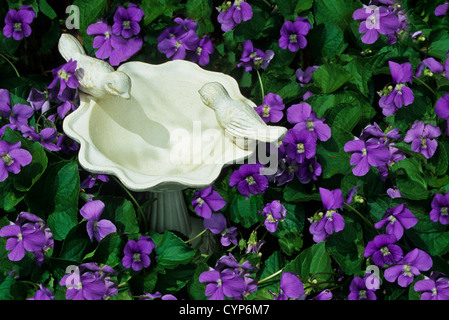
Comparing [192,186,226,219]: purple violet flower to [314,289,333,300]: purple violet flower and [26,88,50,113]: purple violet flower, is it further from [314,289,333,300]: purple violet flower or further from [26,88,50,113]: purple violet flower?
[26,88,50,113]: purple violet flower

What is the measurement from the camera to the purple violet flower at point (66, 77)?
290 cm

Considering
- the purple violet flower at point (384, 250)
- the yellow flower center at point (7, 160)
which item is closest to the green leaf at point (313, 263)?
the purple violet flower at point (384, 250)

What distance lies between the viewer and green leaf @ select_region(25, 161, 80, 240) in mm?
2934

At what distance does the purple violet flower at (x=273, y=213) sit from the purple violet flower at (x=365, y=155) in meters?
0.32

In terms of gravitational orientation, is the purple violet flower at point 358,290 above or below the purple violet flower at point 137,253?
below

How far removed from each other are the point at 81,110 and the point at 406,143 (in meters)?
1.30

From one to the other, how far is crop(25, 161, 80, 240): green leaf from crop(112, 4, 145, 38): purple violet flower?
718 millimetres

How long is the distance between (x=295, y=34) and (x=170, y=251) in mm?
1180

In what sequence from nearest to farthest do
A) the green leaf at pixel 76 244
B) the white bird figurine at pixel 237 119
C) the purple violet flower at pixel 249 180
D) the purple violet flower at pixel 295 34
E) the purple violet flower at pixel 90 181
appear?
the white bird figurine at pixel 237 119, the green leaf at pixel 76 244, the purple violet flower at pixel 249 180, the purple violet flower at pixel 90 181, the purple violet flower at pixel 295 34

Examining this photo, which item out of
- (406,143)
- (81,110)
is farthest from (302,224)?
(81,110)

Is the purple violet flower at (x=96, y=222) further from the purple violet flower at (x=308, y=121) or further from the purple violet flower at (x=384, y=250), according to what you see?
the purple violet flower at (x=384, y=250)

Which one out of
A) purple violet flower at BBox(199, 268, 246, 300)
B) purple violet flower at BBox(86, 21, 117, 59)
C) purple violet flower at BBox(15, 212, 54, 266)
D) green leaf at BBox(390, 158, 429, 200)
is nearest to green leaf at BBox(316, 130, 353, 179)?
Result: green leaf at BBox(390, 158, 429, 200)

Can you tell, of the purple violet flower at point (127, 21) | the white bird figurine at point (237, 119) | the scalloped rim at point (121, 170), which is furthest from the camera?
the purple violet flower at point (127, 21)

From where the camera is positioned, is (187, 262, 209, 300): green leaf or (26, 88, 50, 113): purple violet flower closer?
(187, 262, 209, 300): green leaf
